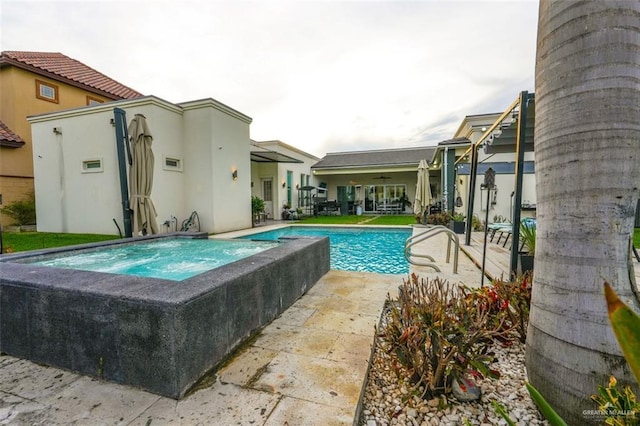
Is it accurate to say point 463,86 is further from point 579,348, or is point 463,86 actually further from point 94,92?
point 94,92

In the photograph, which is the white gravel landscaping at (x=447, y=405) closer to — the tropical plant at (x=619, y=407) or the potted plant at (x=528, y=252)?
the tropical plant at (x=619, y=407)

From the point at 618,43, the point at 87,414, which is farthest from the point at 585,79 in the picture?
the point at 87,414

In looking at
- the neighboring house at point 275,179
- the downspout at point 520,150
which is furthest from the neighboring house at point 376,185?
the downspout at point 520,150

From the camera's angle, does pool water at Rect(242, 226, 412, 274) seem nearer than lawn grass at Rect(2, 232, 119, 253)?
Yes

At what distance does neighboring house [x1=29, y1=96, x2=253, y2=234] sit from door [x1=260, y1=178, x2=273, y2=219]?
18.6ft

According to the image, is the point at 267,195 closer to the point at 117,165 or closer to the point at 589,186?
the point at 117,165

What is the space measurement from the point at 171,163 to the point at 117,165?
5.43 feet

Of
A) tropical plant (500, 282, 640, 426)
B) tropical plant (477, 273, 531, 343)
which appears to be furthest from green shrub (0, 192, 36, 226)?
tropical plant (500, 282, 640, 426)

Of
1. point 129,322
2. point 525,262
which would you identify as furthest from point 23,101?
point 525,262

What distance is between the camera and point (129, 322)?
1900 mm

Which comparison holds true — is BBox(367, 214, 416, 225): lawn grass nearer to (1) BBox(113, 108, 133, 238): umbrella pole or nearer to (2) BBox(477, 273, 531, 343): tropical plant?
(1) BBox(113, 108, 133, 238): umbrella pole

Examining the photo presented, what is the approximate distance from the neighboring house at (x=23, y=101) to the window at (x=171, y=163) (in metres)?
7.01

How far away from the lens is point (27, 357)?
2283 mm

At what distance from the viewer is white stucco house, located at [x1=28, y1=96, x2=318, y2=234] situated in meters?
9.73
